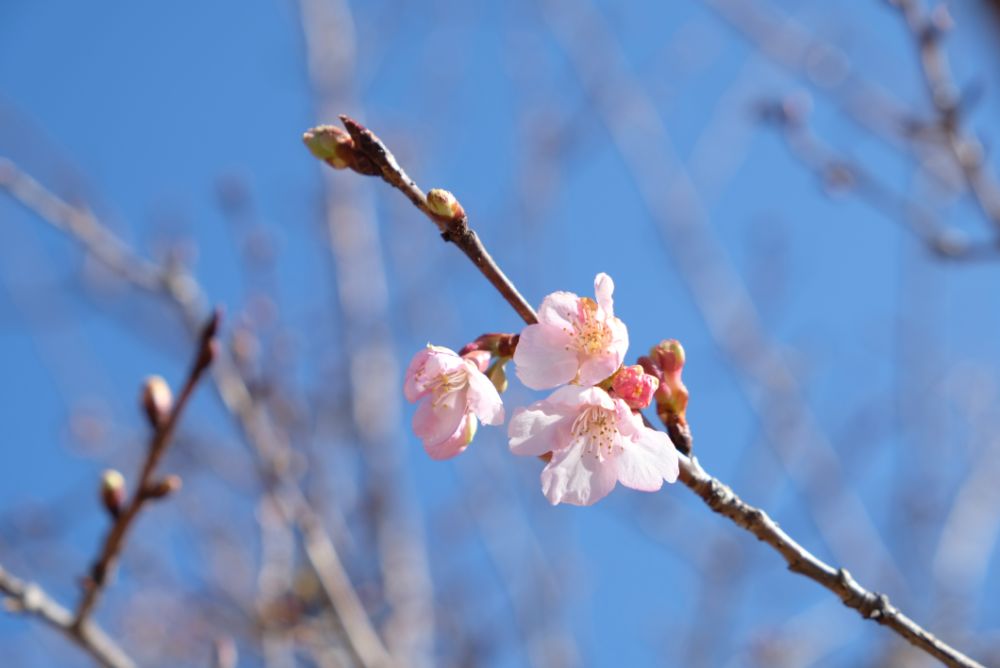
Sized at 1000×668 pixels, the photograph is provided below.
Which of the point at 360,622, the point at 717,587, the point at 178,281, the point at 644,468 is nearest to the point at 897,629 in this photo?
the point at 644,468

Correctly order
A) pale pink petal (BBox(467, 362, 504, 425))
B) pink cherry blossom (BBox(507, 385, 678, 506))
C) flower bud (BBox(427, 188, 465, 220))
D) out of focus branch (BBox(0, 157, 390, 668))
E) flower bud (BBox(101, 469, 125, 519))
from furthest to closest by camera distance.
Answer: out of focus branch (BBox(0, 157, 390, 668))
flower bud (BBox(101, 469, 125, 519))
pale pink petal (BBox(467, 362, 504, 425))
pink cherry blossom (BBox(507, 385, 678, 506))
flower bud (BBox(427, 188, 465, 220))

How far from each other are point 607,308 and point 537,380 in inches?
6.9

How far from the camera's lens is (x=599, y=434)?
131 centimetres

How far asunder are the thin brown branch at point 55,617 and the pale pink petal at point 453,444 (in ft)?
2.51

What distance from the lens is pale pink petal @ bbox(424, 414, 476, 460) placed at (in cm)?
129

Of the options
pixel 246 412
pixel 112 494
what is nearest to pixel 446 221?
pixel 112 494

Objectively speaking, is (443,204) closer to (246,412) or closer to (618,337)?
(618,337)

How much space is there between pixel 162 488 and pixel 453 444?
60 centimetres

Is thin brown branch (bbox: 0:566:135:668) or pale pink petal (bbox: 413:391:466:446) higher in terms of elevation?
pale pink petal (bbox: 413:391:466:446)

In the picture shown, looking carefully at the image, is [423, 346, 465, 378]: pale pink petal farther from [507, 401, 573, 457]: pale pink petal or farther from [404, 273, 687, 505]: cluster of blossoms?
[507, 401, 573, 457]: pale pink petal

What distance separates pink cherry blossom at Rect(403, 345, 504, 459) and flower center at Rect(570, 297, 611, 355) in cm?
15

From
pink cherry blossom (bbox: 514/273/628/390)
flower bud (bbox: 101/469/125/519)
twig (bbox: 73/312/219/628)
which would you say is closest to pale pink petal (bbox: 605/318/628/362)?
pink cherry blossom (bbox: 514/273/628/390)

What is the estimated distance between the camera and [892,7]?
230 cm

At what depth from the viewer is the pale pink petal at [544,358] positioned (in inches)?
45.4
